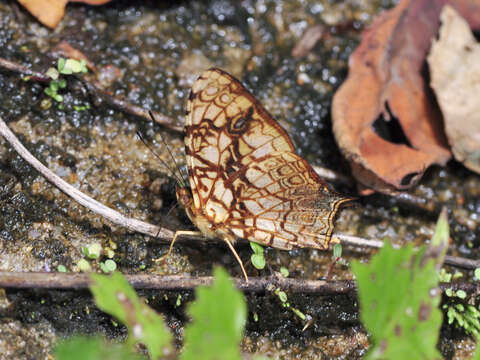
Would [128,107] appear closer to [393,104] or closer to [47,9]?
[47,9]

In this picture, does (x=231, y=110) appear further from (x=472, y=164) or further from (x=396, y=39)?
(x=472, y=164)

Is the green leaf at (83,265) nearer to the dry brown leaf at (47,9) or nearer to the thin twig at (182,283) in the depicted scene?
the thin twig at (182,283)

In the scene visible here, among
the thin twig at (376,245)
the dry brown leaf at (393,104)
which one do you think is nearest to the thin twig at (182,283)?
the thin twig at (376,245)

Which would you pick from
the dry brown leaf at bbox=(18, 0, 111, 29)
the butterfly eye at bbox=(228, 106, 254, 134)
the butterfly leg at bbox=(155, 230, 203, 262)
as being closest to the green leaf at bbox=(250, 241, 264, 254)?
the butterfly leg at bbox=(155, 230, 203, 262)

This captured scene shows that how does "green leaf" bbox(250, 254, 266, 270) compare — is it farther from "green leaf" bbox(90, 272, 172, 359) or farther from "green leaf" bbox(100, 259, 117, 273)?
"green leaf" bbox(90, 272, 172, 359)

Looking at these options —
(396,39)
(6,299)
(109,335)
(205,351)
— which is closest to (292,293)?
(109,335)
